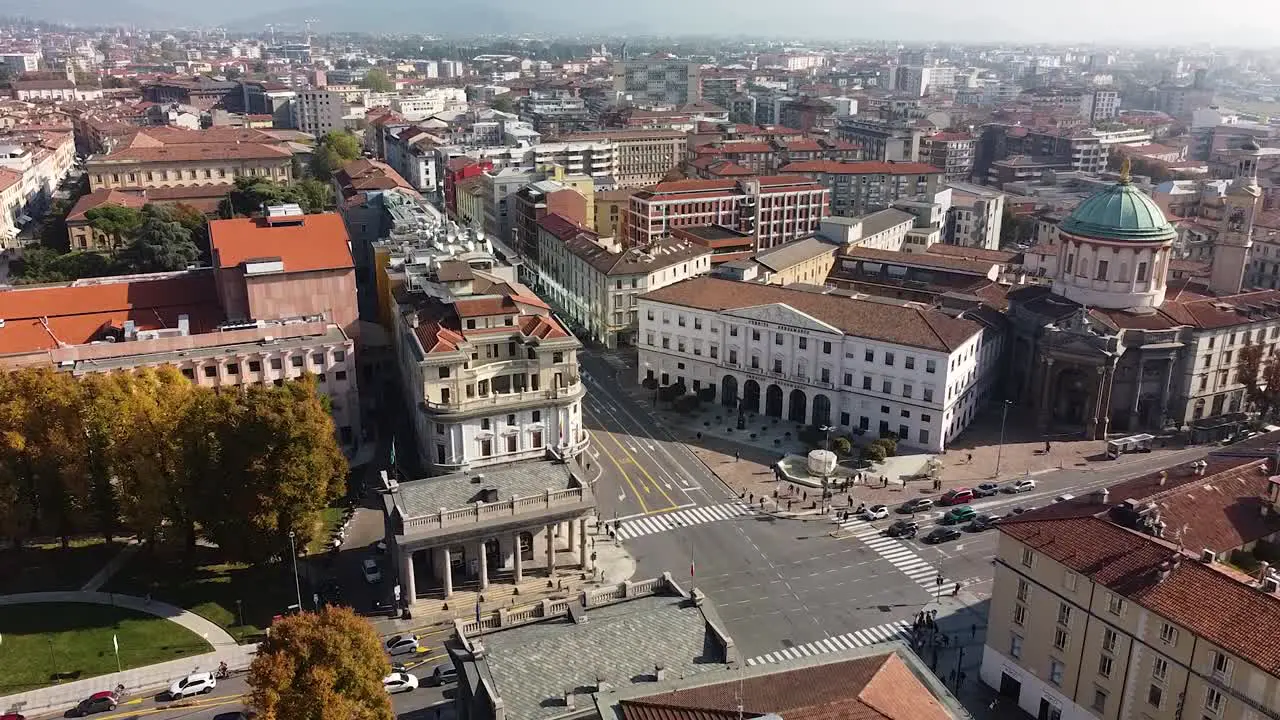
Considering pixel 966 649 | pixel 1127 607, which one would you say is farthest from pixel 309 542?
pixel 1127 607

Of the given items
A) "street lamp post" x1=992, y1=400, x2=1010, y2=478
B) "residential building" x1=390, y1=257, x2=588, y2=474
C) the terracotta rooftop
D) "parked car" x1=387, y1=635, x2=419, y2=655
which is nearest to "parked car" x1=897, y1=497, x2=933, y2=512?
"street lamp post" x1=992, y1=400, x2=1010, y2=478

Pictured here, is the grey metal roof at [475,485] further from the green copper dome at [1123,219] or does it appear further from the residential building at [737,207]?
the residential building at [737,207]

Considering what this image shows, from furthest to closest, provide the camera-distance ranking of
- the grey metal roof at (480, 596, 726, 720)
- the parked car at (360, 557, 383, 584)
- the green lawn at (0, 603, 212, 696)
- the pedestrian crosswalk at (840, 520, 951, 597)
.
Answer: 1. the pedestrian crosswalk at (840, 520, 951, 597)
2. the parked car at (360, 557, 383, 584)
3. the green lawn at (0, 603, 212, 696)
4. the grey metal roof at (480, 596, 726, 720)

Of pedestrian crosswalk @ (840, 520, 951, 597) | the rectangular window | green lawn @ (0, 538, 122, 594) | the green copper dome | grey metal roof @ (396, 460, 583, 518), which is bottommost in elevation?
pedestrian crosswalk @ (840, 520, 951, 597)

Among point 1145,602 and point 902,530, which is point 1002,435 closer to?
point 902,530

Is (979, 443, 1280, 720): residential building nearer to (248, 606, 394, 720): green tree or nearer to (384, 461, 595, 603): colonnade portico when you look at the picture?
(384, 461, 595, 603): colonnade portico
